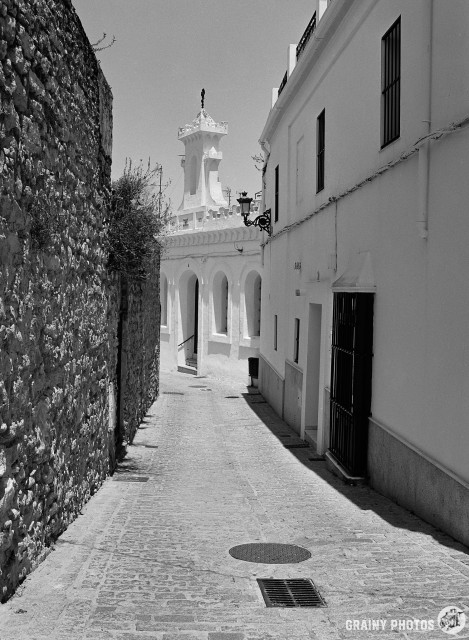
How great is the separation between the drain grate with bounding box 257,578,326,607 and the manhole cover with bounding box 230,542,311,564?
52 centimetres

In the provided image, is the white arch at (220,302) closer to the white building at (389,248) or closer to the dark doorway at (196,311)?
the dark doorway at (196,311)

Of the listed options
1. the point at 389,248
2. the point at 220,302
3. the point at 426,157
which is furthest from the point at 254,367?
the point at 426,157

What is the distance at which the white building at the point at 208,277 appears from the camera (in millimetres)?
23484

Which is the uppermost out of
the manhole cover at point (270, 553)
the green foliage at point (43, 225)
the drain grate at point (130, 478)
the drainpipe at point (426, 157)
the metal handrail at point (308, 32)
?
the metal handrail at point (308, 32)

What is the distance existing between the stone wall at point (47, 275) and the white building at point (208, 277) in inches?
597

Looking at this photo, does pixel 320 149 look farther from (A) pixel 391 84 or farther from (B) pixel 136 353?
(B) pixel 136 353

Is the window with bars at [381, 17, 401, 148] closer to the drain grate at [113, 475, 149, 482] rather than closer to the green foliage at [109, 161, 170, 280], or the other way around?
the green foliage at [109, 161, 170, 280]

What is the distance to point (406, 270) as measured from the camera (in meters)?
7.68

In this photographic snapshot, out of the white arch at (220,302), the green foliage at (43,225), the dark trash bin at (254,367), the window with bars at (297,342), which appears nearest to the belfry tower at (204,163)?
the white arch at (220,302)

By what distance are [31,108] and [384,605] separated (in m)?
3.97

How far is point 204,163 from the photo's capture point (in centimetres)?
2883

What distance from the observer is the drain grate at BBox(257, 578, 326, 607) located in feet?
15.9

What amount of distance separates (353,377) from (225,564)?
4061 millimetres

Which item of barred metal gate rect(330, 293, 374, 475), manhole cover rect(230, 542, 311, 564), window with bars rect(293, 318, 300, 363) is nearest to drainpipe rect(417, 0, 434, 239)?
barred metal gate rect(330, 293, 374, 475)
